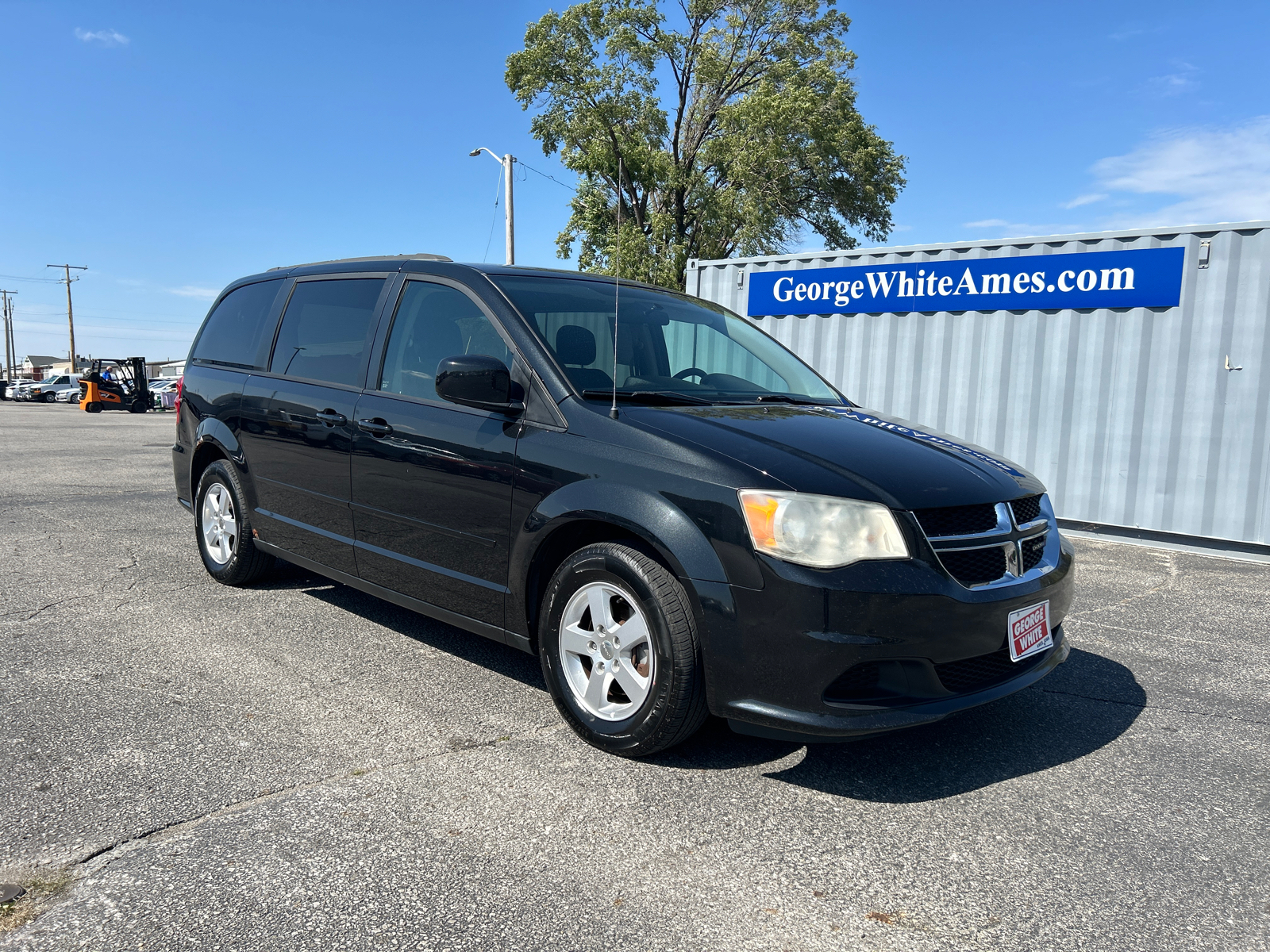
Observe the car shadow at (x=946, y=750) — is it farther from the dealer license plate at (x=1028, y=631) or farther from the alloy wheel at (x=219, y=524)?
the alloy wheel at (x=219, y=524)

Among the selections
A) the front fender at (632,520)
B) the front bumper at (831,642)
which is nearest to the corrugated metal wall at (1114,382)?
the front bumper at (831,642)

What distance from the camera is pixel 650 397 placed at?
141 inches

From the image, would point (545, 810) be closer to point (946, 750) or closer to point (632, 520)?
point (632, 520)

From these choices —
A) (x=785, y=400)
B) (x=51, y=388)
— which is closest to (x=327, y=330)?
(x=785, y=400)

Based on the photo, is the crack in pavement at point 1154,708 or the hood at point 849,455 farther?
the crack in pavement at point 1154,708

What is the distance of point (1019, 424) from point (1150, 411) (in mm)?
1135

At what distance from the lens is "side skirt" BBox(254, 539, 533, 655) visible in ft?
11.7

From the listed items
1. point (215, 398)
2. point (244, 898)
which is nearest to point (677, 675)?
point (244, 898)

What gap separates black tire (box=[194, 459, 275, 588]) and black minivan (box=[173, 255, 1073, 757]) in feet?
1.00

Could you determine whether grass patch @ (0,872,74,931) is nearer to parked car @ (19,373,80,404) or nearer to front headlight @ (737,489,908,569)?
front headlight @ (737,489,908,569)

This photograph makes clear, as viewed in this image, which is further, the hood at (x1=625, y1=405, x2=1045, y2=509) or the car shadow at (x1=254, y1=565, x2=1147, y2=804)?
the car shadow at (x1=254, y1=565, x2=1147, y2=804)

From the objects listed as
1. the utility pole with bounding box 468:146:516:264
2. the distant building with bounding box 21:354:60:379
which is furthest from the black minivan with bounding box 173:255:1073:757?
the distant building with bounding box 21:354:60:379

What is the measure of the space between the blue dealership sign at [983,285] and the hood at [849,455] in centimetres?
578

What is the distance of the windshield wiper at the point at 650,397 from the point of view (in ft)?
11.4
